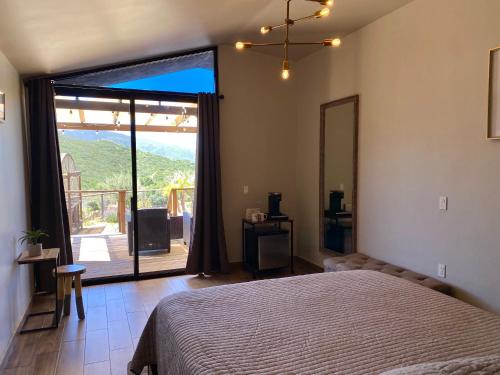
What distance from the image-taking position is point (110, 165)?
14.6ft

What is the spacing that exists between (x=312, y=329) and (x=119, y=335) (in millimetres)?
2074

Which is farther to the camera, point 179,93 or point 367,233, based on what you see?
point 179,93

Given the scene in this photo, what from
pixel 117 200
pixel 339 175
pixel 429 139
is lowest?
pixel 117 200

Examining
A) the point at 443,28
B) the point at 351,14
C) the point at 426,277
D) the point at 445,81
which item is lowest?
the point at 426,277

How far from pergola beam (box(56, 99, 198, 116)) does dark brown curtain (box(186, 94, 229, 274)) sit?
280 mm

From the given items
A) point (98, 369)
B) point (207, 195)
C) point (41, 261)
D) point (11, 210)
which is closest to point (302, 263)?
point (207, 195)

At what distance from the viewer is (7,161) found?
307 centimetres

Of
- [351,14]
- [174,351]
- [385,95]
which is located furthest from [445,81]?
[174,351]

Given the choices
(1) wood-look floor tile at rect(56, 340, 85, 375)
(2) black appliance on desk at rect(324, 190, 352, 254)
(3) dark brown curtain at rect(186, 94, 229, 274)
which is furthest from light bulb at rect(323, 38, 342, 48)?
(1) wood-look floor tile at rect(56, 340, 85, 375)

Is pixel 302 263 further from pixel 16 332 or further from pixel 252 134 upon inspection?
pixel 16 332

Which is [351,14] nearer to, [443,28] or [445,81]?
[443,28]

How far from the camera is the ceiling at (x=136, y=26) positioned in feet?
8.14

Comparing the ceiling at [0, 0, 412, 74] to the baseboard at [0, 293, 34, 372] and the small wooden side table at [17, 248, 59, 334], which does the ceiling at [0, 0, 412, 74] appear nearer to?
the small wooden side table at [17, 248, 59, 334]

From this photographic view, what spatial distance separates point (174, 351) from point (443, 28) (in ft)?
10.5
